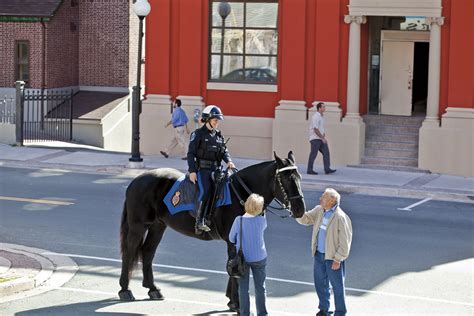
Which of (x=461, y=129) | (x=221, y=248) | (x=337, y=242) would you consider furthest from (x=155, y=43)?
(x=337, y=242)

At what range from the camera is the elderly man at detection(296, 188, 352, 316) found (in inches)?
424

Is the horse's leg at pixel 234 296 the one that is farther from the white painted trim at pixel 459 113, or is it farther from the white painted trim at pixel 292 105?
the white painted trim at pixel 292 105

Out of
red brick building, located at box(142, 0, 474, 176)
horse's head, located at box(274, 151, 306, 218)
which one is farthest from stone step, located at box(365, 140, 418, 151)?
horse's head, located at box(274, 151, 306, 218)

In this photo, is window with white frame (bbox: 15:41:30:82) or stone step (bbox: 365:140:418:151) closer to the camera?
stone step (bbox: 365:140:418:151)

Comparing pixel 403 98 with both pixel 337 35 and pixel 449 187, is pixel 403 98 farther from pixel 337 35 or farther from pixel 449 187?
pixel 449 187

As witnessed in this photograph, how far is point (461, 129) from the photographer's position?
983 inches

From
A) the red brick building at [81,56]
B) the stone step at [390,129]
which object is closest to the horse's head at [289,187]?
the stone step at [390,129]

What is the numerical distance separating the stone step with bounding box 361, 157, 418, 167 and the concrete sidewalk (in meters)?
0.45

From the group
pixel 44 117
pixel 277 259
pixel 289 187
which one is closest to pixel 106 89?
pixel 44 117

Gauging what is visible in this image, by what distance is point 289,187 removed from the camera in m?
11.3

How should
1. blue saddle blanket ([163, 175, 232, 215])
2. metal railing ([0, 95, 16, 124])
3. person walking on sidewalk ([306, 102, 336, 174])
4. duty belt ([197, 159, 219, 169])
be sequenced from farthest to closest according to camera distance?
1. metal railing ([0, 95, 16, 124])
2. person walking on sidewalk ([306, 102, 336, 174])
3. duty belt ([197, 159, 219, 169])
4. blue saddle blanket ([163, 175, 232, 215])

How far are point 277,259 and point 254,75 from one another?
1327 centimetres

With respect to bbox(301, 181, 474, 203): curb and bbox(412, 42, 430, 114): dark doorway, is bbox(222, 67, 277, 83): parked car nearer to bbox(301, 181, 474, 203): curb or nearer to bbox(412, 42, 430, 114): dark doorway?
bbox(412, 42, 430, 114): dark doorway

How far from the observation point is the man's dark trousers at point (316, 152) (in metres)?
24.2
